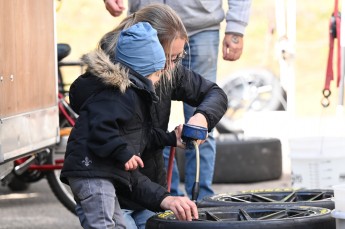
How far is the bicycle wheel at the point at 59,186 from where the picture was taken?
24.0 feet

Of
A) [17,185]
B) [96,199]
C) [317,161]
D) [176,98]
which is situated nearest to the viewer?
[96,199]

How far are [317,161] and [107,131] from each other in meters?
2.61

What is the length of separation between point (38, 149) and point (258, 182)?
3.58 metres

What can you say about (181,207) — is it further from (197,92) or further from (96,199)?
(197,92)

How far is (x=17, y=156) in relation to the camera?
523 cm

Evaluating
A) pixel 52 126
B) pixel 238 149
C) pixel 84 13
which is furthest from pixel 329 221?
pixel 84 13

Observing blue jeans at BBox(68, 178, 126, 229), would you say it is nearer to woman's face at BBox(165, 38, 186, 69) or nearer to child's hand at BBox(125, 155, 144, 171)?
child's hand at BBox(125, 155, 144, 171)

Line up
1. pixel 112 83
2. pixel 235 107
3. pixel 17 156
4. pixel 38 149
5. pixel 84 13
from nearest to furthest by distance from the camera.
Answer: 1. pixel 112 83
2. pixel 17 156
3. pixel 38 149
4. pixel 235 107
5. pixel 84 13

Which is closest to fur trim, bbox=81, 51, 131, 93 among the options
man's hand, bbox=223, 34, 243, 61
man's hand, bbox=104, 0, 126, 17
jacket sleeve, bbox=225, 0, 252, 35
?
man's hand, bbox=104, 0, 126, 17

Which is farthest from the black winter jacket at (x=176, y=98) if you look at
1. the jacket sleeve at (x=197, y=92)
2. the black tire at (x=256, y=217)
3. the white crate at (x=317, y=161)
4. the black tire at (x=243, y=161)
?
the black tire at (x=243, y=161)

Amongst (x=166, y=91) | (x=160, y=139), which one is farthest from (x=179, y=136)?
(x=166, y=91)

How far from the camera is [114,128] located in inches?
160

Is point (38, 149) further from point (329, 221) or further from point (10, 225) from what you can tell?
point (329, 221)

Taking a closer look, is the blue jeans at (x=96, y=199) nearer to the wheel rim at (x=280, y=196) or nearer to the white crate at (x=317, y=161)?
the wheel rim at (x=280, y=196)
